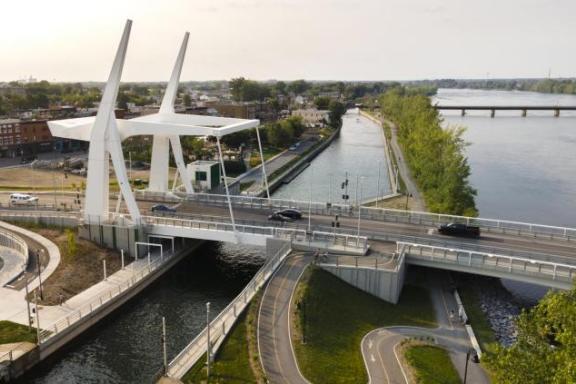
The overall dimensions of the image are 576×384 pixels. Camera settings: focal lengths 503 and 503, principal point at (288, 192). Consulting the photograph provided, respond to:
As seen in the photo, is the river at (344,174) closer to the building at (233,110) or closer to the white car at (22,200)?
the building at (233,110)

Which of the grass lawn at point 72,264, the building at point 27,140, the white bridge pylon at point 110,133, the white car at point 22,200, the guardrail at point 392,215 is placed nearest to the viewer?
the grass lawn at point 72,264

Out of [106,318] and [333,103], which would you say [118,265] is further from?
[333,103]

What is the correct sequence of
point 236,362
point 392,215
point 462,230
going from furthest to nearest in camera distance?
point 392,215
point 462,230
point 236,362

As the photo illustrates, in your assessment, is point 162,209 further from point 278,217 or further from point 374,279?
point 374,279

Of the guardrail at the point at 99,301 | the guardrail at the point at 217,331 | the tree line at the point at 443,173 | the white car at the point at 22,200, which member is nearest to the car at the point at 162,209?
the guardrail at the point at 99,301

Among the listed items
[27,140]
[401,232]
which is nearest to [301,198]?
[401,232]

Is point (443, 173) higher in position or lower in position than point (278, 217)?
higher
